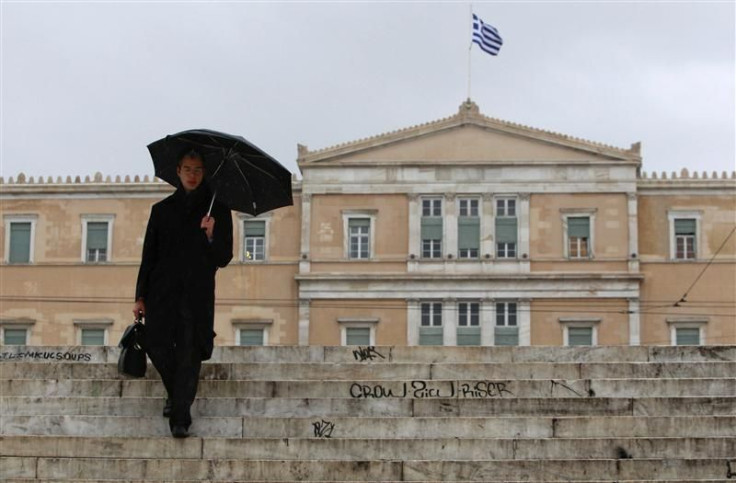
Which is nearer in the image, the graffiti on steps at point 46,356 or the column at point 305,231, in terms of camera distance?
the graffiti on steps at point 46,356

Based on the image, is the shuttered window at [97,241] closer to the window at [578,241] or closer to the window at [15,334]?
the window at [15,334]

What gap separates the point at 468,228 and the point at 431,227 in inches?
51.3

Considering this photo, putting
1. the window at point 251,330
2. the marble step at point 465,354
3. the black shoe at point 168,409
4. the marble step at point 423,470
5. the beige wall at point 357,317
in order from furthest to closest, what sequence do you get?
the window at point 251,330 → the beige wall at point 357,317 → the marble step at point 465,354 → the black shoe at point 168,409 → the marble step at point 423,470

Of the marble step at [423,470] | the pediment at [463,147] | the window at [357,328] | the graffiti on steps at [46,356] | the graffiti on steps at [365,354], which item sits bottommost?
the marble step at [423,470]

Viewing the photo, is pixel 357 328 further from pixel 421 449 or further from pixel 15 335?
pixel 421 449

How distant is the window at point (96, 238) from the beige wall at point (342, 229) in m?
7.47

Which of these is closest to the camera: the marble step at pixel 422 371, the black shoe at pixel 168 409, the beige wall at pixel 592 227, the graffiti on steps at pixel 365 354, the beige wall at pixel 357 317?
the black shoe at pixel 168 409

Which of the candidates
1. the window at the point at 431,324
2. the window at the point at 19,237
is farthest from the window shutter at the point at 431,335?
the window at the point at 19,237

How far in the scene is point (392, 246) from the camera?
5069 centimetres

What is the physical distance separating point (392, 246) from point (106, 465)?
1527 inches

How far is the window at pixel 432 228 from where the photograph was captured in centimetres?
5066

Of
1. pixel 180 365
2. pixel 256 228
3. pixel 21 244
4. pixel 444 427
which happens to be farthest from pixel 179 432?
pixel 21 244

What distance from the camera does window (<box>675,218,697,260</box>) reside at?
50.5 metres

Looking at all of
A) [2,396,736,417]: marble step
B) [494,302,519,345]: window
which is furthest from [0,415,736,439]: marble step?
[494,302,519,345]: window
